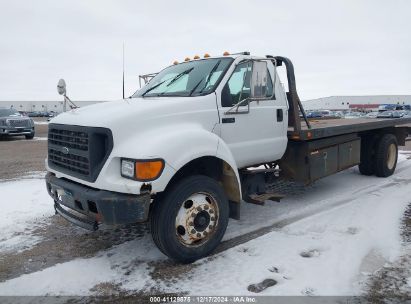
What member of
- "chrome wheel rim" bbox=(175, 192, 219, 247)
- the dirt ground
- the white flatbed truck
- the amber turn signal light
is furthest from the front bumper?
the dirt ground

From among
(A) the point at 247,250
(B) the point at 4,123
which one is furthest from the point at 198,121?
(B) the point at 4,123

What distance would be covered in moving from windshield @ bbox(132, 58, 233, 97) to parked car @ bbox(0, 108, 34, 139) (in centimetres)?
1574

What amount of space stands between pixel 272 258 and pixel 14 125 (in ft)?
59.3

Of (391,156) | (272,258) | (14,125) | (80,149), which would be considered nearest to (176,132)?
(80,149)

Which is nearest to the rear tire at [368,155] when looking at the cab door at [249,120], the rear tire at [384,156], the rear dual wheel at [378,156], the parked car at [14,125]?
the rear dual wheel at [378,156]

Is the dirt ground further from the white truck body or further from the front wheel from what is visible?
the white truck body

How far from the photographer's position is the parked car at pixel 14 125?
718 inches

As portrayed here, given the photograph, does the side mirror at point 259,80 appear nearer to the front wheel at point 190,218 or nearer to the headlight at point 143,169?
the front wheel at point 190,218

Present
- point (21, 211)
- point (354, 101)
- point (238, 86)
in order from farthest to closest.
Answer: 1. point (354, 101)
2. point (21, 211)
3. point (238, 86)

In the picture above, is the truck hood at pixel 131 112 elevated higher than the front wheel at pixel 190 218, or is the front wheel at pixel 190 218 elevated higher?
the truck hood at pixel 131 112

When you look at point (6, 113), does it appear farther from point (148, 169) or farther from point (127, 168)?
point (148, 169)

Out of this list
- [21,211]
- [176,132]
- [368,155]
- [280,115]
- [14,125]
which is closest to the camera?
[176,132]

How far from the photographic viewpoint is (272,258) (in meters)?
3.96

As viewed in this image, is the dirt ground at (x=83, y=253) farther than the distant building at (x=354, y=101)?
No
